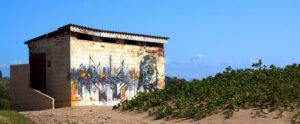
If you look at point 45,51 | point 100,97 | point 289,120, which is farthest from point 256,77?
point 45,51

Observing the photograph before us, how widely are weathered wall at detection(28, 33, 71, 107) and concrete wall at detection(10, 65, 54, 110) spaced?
1.99 feet

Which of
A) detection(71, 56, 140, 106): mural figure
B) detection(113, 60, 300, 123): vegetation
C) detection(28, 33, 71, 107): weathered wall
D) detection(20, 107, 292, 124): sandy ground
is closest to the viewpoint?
detection(20, 107, 292, 124): sandy ground

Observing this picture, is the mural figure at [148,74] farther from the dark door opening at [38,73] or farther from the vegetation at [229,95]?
the vegetation at [229,95]

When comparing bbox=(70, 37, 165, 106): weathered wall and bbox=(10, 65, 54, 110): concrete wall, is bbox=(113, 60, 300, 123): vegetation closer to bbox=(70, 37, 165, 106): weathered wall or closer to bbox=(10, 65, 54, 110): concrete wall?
bbox=(70, 37, 165, 106): weathered wall

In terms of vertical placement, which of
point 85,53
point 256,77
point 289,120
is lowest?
point 289,120

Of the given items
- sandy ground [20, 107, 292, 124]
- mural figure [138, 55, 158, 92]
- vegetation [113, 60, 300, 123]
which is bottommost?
sandy ground [20, 107, 292, 124]

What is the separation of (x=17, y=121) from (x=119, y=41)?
8.99m

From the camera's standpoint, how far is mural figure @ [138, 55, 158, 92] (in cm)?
2227

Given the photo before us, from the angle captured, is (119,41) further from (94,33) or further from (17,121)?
(17,121)

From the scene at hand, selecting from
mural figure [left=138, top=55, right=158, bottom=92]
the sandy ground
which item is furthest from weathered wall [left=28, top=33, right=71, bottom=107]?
mural figure [left=138, top=55, right=158, bottom=92]

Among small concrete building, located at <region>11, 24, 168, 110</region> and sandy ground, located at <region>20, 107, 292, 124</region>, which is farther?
small concrete building, located at <region>11, 24, 168, 110</region>

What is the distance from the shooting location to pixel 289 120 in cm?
1122

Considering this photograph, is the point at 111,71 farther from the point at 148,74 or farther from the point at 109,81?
the point at 148,74

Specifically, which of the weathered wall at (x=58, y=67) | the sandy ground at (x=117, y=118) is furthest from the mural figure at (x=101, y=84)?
the sandy ground at (x=117, y=118)
